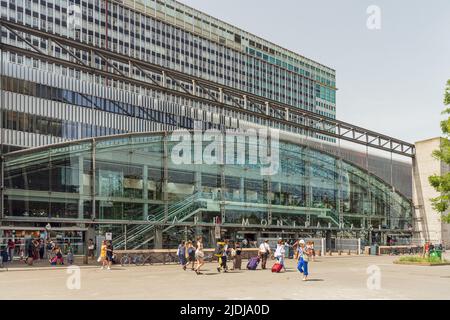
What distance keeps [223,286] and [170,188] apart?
21.2 m

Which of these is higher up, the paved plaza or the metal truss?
the metal truss

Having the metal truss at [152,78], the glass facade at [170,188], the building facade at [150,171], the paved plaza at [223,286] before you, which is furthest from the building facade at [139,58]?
the paved plaza at [223,286]

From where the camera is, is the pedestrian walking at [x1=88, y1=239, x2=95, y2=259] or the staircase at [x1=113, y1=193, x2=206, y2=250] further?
the staircase at [x1=113, y1=193, x2=206, y2=250]

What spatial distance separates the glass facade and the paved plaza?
325 inches

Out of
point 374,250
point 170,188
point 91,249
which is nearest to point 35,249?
point 91,249

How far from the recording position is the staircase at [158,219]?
38.2m

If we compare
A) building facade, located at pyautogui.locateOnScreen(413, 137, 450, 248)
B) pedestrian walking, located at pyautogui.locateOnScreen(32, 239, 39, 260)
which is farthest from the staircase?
building facade, located at pyautogui.locateOnScreen(413, 137, 450, 248)

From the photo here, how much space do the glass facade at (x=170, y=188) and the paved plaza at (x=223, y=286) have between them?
27.1ft

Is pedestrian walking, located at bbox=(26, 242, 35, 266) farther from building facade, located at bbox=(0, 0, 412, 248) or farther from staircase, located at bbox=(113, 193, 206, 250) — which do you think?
staircase, located at bbox=(113, 193, 206, 250)

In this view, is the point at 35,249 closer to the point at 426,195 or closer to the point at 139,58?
the point at 426,195

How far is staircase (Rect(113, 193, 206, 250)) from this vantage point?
1502 inches

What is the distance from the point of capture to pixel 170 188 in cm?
4112
